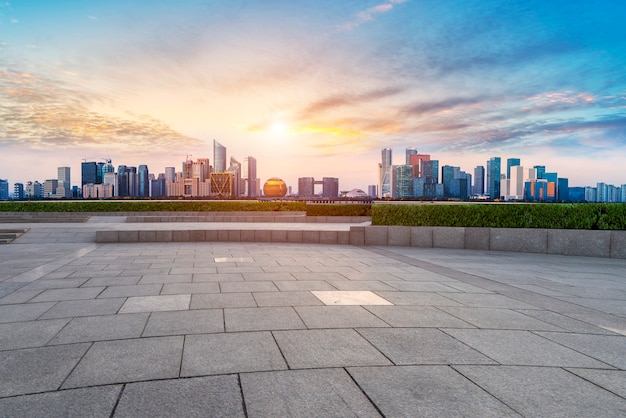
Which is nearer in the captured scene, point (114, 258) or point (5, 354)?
point (5, 354)

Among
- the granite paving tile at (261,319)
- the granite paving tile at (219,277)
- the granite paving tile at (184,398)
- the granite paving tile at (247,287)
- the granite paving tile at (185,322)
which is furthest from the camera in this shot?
the granite paving tile at (219,277)

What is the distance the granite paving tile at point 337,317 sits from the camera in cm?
555

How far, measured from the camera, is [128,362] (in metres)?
4.18

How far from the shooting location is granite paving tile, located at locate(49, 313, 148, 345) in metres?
4.93

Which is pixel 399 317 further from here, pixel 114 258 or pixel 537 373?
pixel 114 258

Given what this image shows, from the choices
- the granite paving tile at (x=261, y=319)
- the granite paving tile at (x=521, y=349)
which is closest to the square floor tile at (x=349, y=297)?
the granite paving tile at (x=261, y=319)

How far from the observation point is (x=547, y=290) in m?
8.20

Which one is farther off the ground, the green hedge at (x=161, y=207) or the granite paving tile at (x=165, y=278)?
the green hedge at (x=161, y=207)

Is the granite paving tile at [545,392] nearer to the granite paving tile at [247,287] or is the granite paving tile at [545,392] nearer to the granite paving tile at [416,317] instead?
the granite paving tile at [416,317]

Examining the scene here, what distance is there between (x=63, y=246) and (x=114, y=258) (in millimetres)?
4561

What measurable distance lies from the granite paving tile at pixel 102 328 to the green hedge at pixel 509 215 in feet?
39.9

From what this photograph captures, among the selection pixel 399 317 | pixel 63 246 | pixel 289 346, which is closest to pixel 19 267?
pixel 63 246

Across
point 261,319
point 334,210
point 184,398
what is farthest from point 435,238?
point 184,398

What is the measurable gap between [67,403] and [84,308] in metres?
3.32
